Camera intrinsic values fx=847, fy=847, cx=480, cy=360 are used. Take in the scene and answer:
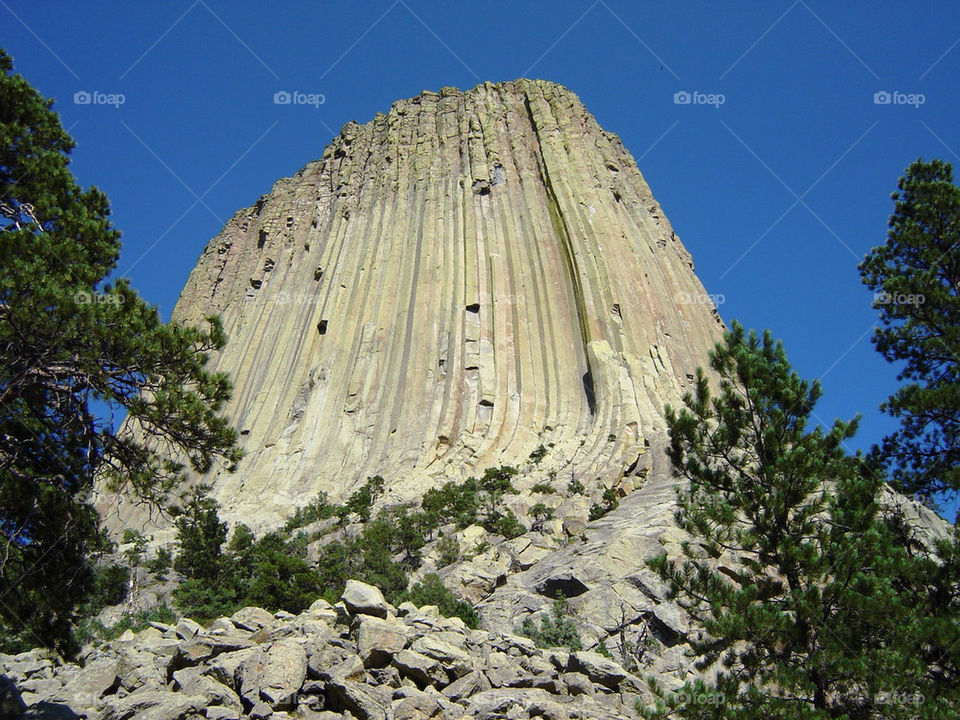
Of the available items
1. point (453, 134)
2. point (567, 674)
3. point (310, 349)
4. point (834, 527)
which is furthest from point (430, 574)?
point (453, 134)

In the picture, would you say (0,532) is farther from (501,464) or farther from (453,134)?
(453,134)

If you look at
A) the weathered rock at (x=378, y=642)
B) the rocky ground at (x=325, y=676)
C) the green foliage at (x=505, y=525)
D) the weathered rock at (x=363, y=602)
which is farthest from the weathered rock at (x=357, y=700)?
the green foliage at (x=505, y=525)

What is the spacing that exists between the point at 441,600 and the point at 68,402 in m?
12.3

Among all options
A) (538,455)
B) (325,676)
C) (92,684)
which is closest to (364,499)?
(538,455)

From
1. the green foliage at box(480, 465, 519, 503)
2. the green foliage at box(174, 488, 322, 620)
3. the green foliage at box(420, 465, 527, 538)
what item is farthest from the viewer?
the green foliage at box(480, 465, 519, 503)

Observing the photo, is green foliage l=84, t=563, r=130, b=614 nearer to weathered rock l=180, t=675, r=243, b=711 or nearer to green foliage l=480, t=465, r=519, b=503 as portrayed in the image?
weathered rock l=180, t=675, r=243, b=711

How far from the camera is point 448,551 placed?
28.6 meters

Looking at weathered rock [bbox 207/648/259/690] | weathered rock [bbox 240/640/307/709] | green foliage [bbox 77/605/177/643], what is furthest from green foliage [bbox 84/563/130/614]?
weathered rock [bbox 240/640/307/709]

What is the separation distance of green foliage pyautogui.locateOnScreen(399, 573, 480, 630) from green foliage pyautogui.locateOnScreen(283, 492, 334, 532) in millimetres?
13224

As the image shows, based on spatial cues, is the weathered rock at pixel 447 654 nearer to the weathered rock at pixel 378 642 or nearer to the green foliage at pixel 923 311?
the weathered rock at pixel 378 642

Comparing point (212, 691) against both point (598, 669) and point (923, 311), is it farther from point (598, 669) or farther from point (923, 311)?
point (923, 311)

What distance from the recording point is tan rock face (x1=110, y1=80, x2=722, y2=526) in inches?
1672

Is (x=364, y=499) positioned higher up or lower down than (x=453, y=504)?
higher up

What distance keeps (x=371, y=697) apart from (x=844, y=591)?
6743 millimetres
